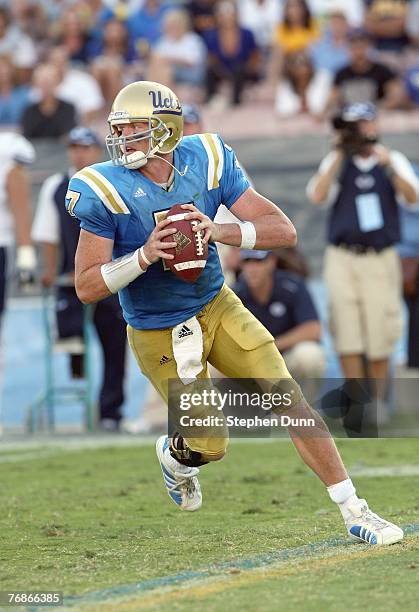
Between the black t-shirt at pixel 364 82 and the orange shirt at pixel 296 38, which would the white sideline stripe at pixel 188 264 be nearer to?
the black t-shirt at pixel 364 82

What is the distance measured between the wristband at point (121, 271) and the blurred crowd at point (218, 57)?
7.37m

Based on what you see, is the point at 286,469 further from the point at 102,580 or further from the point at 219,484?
the point at 102,580

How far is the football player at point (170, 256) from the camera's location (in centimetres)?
470

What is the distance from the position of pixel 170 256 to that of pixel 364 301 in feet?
14.7

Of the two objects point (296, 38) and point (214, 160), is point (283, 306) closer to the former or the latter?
point (214, 160)

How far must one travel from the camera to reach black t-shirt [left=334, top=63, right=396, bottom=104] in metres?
11.8

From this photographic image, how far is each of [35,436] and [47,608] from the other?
516 centimetres

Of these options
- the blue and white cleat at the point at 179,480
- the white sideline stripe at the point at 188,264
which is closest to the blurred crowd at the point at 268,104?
the blue and white cleat at the point at 179,480

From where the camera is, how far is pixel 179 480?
544 centimetres

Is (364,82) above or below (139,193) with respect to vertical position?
above

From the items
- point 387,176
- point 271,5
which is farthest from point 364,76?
point 387,176

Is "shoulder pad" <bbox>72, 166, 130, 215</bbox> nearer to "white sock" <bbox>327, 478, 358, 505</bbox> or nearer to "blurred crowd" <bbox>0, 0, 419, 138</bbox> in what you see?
"white sock" <bbox>327, 478, 358, 505</bbox>

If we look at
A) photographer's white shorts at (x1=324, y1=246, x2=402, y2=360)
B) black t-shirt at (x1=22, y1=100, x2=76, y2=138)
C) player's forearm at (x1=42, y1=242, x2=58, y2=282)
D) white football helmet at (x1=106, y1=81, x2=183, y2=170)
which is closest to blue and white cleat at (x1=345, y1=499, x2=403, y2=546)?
white football helmet at (x1=106, y1=81, x2=183, y2=170)

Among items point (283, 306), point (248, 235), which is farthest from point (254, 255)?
point (248, 235)
